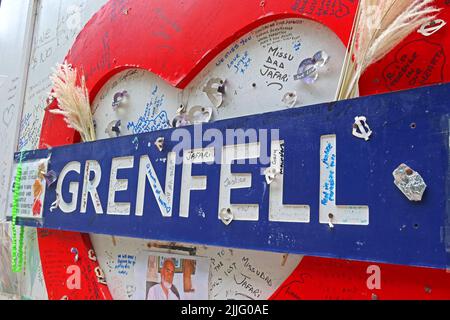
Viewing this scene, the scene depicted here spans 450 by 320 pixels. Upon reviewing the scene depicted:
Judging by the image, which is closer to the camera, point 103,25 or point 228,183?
point 228,183

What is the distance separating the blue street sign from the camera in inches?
23.4

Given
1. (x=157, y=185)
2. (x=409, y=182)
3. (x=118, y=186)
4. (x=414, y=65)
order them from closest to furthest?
(x=409, y=182)
(x=414, y=65)
(x=157, y=185)
(x=118, y=186)

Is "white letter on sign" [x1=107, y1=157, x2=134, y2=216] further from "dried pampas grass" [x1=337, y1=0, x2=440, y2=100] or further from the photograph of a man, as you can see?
"dried pampas grass" [x1=337, y1=0, x2=440, y2=100]

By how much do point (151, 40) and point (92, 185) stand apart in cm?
44

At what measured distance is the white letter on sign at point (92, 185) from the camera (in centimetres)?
114

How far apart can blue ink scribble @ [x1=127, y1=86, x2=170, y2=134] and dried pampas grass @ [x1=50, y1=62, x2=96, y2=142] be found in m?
0.19

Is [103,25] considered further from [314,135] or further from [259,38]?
[314,135]

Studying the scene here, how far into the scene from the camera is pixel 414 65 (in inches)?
27.8

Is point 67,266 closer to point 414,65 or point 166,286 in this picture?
point 166,286

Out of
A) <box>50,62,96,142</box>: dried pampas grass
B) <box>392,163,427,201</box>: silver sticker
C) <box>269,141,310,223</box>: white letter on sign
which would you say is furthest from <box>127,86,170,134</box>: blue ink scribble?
<box>392,163,427,201</box>: silver sticker

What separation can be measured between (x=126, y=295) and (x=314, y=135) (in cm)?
74

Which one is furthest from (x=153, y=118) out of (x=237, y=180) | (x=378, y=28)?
(x=378, y=28)

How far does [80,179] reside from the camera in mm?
1215
